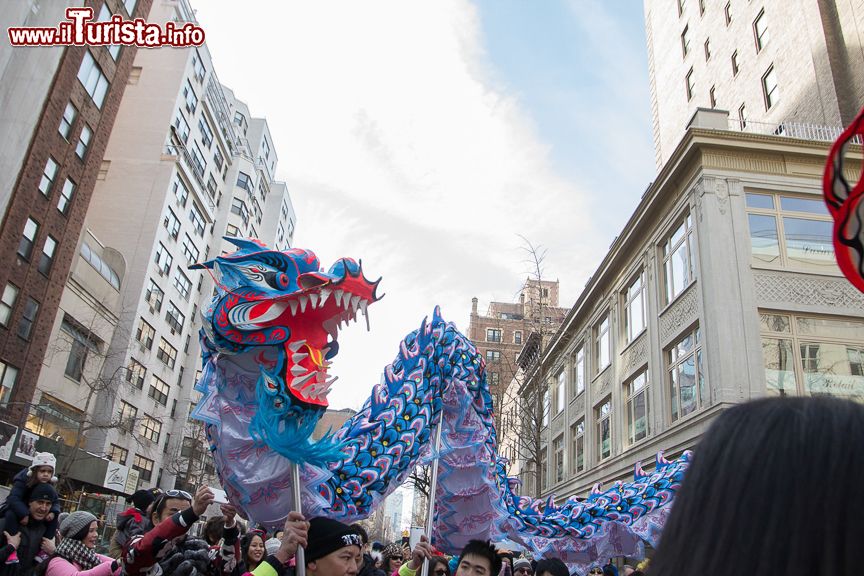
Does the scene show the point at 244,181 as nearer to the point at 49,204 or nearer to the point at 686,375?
the point at 49,204

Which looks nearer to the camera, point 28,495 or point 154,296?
point 28,495

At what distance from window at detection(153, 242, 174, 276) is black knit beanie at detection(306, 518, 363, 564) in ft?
119

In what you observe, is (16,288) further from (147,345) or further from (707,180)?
(707,180)

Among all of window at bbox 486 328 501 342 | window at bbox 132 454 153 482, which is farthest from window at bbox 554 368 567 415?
window at bbox 486 328 501 342

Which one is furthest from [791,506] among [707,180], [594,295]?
[594,295]

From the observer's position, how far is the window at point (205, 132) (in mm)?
44325

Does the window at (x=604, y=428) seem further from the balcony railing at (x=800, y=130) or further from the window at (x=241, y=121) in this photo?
the window at (x=241, y=121)

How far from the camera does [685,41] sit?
1222 inches

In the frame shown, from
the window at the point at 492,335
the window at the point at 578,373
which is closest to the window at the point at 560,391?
the window at the point at 578,373

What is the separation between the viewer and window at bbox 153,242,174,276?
122ft

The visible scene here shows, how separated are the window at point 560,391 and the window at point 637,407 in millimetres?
9206

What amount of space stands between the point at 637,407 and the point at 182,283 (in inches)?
1210

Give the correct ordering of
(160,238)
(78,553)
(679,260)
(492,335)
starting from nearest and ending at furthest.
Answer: (78,553) < (679,260) < (160,238) < (492,335)

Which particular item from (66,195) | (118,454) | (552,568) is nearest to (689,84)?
(66,195)
